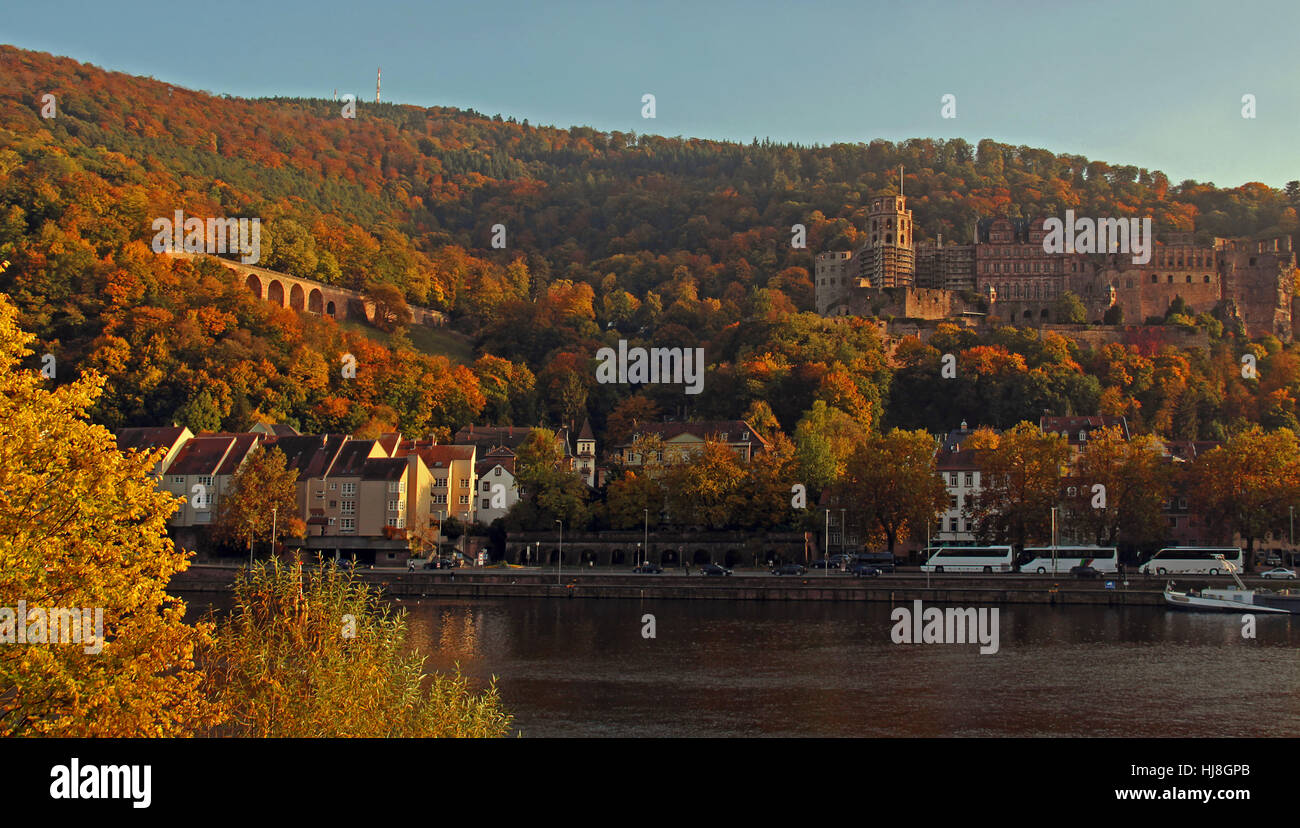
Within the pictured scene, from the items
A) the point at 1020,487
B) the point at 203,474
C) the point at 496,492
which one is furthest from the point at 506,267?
the point at 1020,487

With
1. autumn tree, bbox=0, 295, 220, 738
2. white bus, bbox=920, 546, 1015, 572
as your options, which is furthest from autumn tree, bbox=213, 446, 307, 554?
autumn tree, bbox=0, 295, 220, 738

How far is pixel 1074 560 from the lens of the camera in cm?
6638

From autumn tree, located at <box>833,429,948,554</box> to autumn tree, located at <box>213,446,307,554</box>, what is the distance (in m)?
32.7

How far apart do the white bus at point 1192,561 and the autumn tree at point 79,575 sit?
5977cm

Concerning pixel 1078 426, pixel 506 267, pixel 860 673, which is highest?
pixel 506 267

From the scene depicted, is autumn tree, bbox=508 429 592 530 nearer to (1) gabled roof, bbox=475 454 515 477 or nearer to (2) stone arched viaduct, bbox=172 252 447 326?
(1) gabled roof, bbox=475 454 515 477

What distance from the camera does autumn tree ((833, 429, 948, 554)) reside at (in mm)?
69938

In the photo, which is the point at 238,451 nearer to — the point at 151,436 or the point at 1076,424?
the point at 151,436

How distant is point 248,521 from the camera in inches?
2729

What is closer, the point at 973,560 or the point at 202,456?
the point at 973,560

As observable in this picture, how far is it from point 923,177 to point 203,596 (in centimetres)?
12039

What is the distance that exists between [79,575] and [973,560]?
58389 mm
